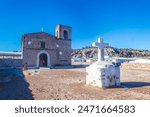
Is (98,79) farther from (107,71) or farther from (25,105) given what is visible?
(25,105)

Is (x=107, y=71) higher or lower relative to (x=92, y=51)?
lower

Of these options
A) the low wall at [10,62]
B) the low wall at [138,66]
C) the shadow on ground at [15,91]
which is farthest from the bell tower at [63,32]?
the shadow on ground at [15,91]

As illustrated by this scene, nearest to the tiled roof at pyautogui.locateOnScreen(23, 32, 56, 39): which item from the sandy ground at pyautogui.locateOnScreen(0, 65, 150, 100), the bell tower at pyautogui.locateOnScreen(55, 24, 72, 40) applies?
the bell tower at pyautogui.locateOnScreen(55, 24, 72, 40)

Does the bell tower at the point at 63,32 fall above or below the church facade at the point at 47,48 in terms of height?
above

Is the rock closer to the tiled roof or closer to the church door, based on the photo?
the tiled roof

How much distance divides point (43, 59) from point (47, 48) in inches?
112

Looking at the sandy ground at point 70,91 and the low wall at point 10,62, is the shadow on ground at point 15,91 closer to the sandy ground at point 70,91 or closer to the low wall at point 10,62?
the sandy ground at point 70,91

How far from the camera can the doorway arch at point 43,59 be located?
1182 inches

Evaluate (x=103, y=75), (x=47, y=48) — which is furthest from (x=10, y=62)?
(x=103, y=75)

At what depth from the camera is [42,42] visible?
3058 cm

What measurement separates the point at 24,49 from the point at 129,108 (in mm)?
26593

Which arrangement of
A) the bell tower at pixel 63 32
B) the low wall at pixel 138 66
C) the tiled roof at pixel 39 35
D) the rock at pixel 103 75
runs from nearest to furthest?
the rock at pixel 103 75, the low wall at pixel 138 66, the tiled roof at pixel 39 35, the bell tower at pixel 63 32

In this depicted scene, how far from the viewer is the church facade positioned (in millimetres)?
28939

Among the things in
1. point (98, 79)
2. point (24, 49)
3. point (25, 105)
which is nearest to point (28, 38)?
point (24, 49)
